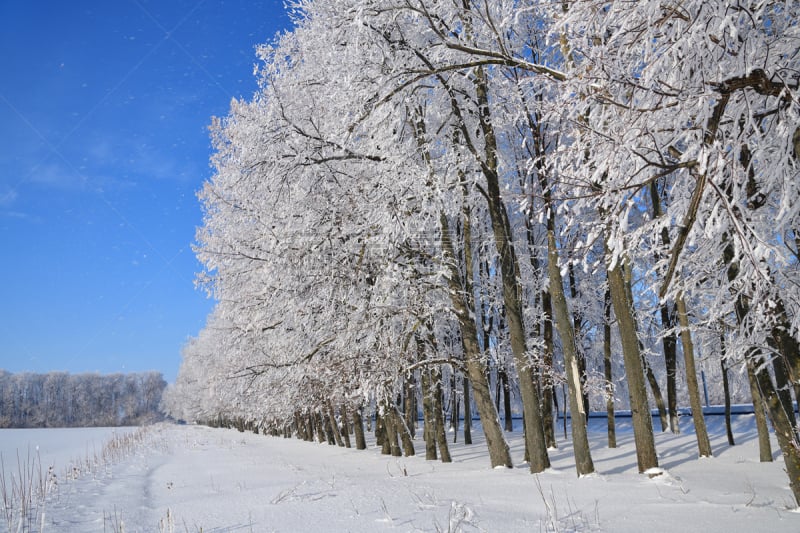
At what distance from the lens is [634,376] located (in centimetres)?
836

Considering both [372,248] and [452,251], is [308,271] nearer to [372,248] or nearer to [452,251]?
[372,248]

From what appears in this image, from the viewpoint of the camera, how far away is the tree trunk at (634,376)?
820cm

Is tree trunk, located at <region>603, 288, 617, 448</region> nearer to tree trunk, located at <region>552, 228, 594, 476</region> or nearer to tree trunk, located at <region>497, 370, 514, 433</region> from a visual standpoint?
tree trunk, located at <region>497, 370, 514, 433</region>

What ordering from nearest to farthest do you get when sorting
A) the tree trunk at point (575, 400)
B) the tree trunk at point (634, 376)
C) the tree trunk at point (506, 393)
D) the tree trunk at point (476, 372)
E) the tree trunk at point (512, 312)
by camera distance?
1. the tree trunk at point (634, 376)
2. the tree trunk at point (575, 400)
3. the tree trunk at point (512, 312)
4. the tree trunk at point (476, 372)
5. the tree trunk at point (506, 393)

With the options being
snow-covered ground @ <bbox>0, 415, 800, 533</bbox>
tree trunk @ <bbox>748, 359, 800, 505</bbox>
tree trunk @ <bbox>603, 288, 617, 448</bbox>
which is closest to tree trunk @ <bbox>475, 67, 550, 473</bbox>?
snow-covered ground @ <bbox>0, 415, 800, 533</bbox>

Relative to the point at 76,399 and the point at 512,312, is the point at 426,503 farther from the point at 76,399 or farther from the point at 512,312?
the point at 76,399

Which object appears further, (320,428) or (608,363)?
(320,428)

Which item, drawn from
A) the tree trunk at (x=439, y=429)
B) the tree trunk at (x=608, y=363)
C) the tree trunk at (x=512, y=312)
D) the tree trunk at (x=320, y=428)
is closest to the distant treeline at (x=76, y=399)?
the tree trunk at (x=320, y=428)

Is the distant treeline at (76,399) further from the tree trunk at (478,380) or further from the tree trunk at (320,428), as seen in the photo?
the tree trunk at (478,380)

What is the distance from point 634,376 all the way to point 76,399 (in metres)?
153

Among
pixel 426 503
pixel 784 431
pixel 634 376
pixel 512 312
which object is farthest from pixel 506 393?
pixel 426 503

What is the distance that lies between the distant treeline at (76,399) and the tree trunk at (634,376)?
420 ft

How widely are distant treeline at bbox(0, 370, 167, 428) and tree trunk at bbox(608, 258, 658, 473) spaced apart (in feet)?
420

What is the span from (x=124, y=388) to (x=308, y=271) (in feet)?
521
